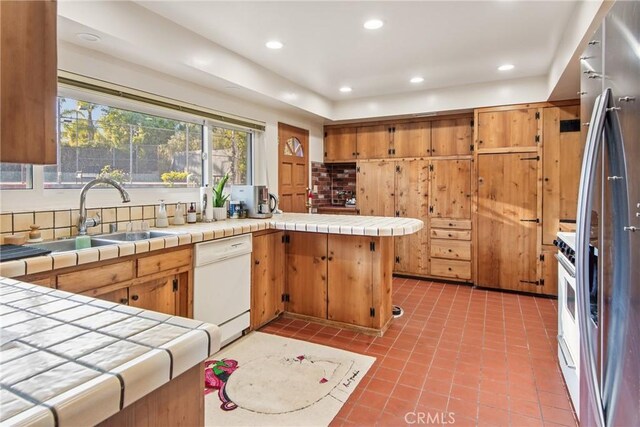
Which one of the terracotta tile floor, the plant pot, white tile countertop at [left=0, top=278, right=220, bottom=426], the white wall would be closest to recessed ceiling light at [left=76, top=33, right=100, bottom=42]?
the white wall

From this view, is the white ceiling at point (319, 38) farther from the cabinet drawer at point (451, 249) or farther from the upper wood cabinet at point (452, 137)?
the cabinet drawer at point (451, 249)

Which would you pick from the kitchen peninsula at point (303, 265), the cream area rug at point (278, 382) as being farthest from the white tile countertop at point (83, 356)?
the cream area rug at point (278, 382)

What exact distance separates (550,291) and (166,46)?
451 centimetres

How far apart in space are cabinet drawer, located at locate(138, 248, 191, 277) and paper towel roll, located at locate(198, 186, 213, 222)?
872 mm

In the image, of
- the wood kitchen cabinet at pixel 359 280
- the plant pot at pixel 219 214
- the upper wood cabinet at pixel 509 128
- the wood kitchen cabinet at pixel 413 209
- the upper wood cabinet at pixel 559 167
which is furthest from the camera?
the wood kitchen cabinet at pixel 413 209

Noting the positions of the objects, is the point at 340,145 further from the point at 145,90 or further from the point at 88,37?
the point at 88,37

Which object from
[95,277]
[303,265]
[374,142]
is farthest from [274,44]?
[374,142]

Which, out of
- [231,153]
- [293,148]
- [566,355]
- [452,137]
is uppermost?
[452,137]

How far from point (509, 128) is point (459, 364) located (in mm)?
2940

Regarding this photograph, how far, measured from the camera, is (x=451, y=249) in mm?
4699

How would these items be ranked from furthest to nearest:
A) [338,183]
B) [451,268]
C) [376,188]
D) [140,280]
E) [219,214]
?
[338,183]
[376,188]
[451,268]
[219,214]
[140,280]

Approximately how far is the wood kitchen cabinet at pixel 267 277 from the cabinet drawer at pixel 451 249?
2303mm

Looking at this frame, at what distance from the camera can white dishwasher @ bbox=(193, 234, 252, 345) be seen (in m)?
2.56

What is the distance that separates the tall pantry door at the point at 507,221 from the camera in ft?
13.7
